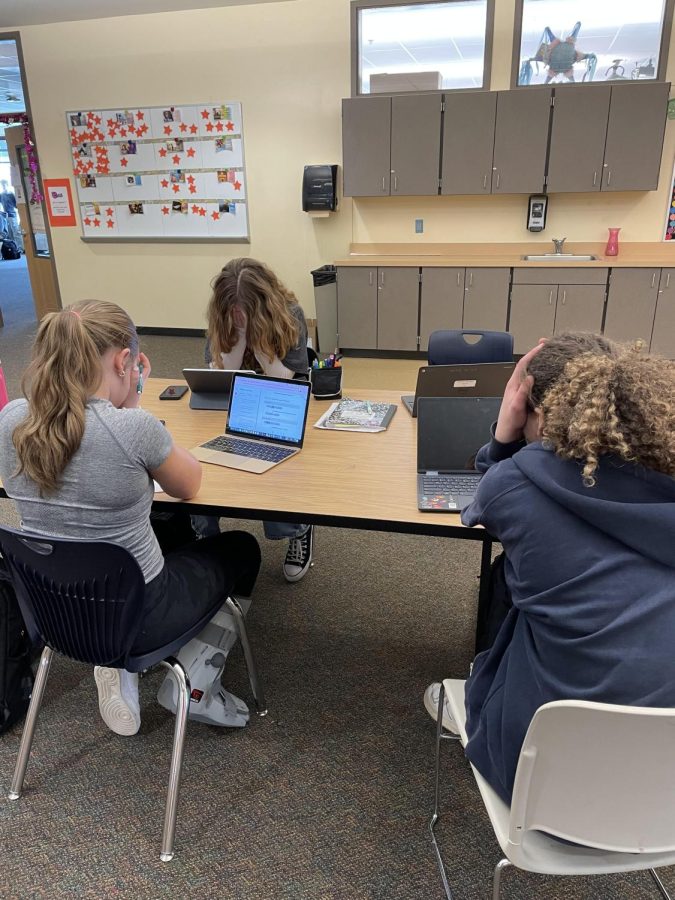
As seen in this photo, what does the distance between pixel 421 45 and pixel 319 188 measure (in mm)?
1400

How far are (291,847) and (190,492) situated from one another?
87cm

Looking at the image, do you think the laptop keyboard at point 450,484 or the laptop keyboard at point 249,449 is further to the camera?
the laptop keyboard at point 249,449

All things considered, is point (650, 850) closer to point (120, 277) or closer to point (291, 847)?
point (291, 847)

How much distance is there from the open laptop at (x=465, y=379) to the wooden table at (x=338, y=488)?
16cm

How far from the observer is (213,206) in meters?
5.99

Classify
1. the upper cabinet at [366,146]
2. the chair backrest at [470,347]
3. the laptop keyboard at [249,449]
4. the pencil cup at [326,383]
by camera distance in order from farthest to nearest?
the upper cabinet at [366,146]
the chair backrest at [470,347]
the pencil cup at [326,383]
the laptop keyboard at [249,449]

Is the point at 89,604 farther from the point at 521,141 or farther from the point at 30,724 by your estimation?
the point at 521,141

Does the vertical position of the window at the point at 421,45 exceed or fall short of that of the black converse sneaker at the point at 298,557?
it exceeds it

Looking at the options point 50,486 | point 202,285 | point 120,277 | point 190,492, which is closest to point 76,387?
point 50,486

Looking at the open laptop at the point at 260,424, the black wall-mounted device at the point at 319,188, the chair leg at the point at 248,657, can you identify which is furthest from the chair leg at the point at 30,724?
the black wall-mounted device at the point at 319,188

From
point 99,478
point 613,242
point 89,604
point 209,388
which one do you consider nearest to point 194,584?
point 89,604

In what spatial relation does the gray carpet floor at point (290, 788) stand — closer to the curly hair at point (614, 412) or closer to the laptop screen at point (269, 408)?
the laptop screen at point (269, 408)

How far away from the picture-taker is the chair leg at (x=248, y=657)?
1702 millimetres

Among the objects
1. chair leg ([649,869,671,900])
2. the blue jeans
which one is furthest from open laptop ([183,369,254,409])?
chair leg ([649,869,671,900])
